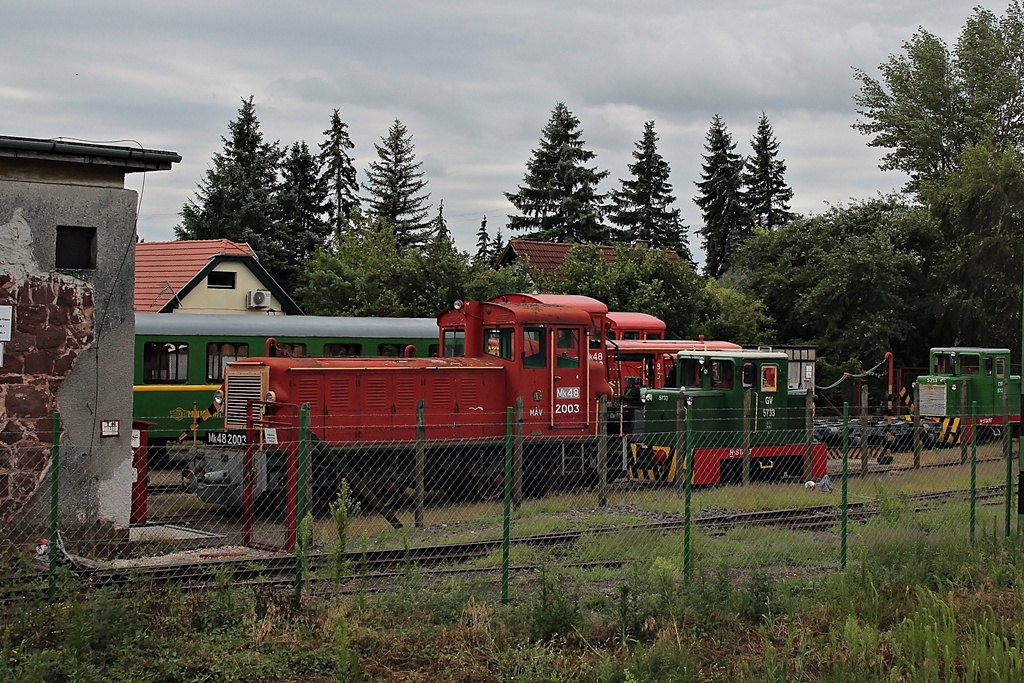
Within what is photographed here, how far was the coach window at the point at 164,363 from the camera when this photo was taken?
2317 centimetres

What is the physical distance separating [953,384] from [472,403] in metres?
15.7

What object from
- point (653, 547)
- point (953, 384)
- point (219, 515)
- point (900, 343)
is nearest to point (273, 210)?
point (900, 343)

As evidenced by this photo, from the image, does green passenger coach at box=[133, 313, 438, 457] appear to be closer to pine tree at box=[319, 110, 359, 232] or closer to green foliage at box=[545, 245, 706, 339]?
green foliage at box=[545, 245, 706, 339]

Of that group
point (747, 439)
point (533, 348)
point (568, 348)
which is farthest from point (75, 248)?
point (747, 439)

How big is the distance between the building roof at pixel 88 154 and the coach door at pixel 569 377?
26.6 feet

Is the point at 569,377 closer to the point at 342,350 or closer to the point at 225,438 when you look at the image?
the point at 225,438

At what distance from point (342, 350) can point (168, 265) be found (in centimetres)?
1544

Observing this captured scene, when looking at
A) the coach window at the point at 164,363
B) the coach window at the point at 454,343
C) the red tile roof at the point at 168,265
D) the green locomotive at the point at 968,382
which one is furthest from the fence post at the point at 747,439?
the red tile roof at the point at 168,265

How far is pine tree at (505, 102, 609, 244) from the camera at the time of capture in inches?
2422

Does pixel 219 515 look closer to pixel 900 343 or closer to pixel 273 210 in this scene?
pixel 900 343

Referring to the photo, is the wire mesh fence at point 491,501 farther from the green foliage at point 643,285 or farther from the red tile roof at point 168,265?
the red tile roof at point 168,265

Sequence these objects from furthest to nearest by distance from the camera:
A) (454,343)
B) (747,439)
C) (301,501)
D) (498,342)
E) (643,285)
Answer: (643,285) → (454,343) → (498,342) → (747,439) → (301,501)

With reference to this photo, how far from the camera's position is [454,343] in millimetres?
20594

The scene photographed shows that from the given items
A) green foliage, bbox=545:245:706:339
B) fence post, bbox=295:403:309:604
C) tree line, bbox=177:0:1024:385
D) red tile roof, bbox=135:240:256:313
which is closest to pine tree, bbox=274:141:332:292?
tree line, bbox=177:0:1024:385
